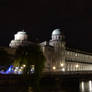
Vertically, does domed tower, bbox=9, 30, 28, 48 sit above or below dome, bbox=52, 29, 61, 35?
below

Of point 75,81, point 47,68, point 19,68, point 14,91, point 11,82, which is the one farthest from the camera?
point 47,68

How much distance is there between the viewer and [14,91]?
44562mm

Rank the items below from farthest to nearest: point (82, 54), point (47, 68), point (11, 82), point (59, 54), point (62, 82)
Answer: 1. point (82, 54)
2. point (59, 54)
3. point (47, 68)
4. point (62, 82)
5. point (11, 82)

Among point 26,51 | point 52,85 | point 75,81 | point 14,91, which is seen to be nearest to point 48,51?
point 75,81

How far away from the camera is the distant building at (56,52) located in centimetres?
9483

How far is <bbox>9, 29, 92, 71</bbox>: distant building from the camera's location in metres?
94.8

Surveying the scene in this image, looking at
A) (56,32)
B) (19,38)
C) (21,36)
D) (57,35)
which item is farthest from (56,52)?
(19,38)

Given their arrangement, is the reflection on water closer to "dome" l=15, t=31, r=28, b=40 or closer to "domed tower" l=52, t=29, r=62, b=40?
"domed tower" l=52, t=29, r=62, b=40

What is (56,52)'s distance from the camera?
99.9m

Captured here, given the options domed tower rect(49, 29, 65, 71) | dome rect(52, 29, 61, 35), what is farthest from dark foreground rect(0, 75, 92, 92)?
dome rect(52, 29, 61, 35)

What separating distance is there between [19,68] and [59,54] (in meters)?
49.4

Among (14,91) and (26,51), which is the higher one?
(26,51)

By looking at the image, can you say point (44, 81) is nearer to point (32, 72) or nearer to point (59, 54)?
point (32, 72)

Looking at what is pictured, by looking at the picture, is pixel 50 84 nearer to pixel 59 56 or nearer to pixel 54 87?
pixel 54 87
